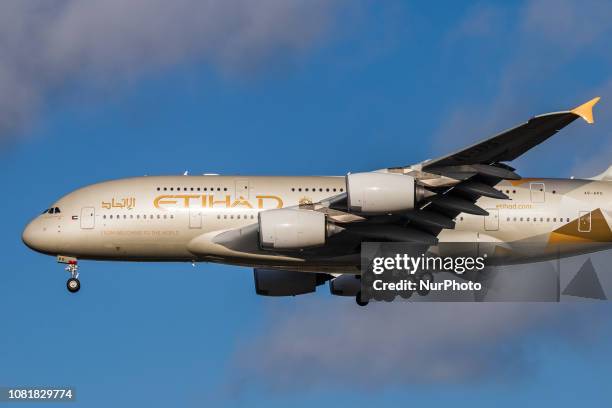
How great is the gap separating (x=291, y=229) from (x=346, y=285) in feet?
30.6

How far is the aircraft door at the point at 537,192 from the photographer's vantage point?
51.7 m

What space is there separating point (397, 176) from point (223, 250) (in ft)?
27.5

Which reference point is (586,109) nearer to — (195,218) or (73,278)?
(195,218)

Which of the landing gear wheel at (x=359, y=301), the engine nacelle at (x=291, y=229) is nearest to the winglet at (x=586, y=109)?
the engine nacelle at (x=291, y=229)

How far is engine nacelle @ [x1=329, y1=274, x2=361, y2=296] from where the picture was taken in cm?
5546

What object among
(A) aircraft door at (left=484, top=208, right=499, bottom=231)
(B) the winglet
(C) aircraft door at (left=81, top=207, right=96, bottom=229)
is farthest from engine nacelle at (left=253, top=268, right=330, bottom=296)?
(B) the winglet

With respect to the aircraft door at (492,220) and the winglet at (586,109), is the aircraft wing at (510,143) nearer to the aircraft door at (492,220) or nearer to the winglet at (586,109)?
the winglet at (586,109)

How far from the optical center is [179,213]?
5022cm

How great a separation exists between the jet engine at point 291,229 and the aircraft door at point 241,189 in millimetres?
3437

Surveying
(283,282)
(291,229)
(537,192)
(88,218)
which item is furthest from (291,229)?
(537,192)

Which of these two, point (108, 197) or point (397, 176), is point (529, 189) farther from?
point (108, 197)

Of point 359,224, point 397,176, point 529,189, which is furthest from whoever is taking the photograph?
point 529,189

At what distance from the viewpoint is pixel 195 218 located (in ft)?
165

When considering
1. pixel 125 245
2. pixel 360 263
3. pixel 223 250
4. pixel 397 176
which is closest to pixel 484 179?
pixel 397 176
